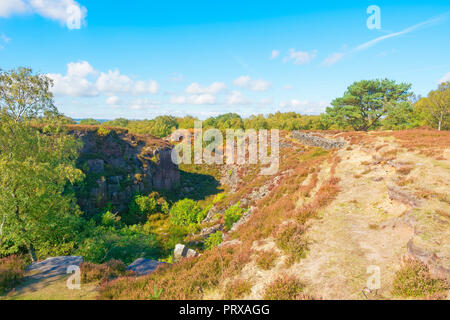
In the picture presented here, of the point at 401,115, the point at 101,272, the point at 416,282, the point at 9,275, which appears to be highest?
the point at 401,115

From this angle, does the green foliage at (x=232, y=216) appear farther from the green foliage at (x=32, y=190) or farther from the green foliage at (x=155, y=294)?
the green foliage at (x=155, y=294)

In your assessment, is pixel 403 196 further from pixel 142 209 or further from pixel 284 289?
pixel 142 209

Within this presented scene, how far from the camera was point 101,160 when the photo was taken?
101ft

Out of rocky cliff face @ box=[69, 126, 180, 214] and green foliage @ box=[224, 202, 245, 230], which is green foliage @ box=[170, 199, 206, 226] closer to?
green foliage @ box=[224, 202, 245, 230]

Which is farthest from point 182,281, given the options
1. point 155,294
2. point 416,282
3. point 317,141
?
point 317,141

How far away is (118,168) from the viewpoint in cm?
3269

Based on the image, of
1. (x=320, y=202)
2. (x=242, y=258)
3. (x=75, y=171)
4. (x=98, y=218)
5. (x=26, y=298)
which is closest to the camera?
(x=26, y=298)

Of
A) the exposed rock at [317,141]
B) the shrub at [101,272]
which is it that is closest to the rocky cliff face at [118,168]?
the shrub at [101,272]

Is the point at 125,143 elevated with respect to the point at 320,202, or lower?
elevated

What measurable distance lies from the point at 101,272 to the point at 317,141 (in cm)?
4212

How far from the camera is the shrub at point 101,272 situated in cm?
766
